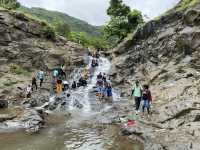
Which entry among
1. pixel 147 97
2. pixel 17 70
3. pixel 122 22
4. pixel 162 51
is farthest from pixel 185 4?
pixel 122 22

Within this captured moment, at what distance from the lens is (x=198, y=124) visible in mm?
20750

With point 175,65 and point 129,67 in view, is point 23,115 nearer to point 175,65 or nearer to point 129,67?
point 175,65

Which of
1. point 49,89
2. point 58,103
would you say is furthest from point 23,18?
point 58,103

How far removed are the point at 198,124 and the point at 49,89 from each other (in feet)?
74.5

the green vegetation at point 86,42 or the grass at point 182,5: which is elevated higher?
the green vegetation at point 86,42

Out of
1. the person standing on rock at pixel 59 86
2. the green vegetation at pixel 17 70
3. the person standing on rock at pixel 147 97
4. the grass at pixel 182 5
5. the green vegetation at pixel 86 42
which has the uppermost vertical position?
the green vegetation at pixel 86 42

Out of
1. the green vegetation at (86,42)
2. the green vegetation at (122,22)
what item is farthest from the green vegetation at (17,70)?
the green vegetation at (86,42)

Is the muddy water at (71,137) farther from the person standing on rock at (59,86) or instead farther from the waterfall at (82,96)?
the person standing on rock at (59,86)

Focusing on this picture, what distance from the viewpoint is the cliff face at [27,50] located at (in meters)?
43.4

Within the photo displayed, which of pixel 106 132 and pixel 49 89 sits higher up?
pixel 49 89

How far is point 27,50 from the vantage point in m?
46.8

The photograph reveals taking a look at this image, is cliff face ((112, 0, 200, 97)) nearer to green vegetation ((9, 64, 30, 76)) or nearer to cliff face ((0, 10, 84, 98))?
cliff face ((0, 10, 84, 98))

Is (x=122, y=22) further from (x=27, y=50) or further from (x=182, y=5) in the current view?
(x=182, y=5)

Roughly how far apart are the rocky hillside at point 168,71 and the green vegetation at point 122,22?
1994cm
